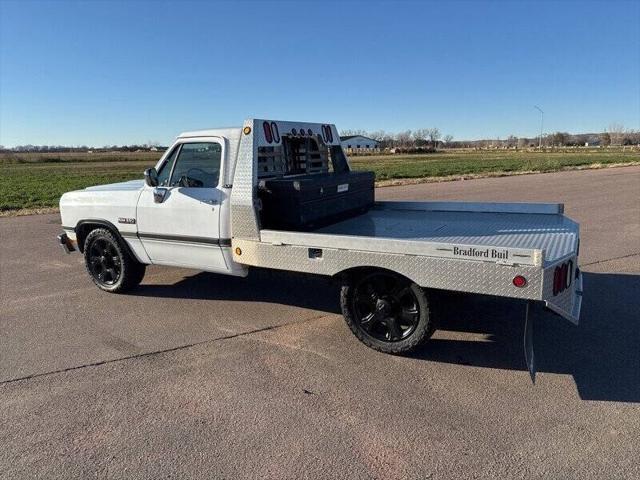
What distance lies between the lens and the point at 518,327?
5059mm

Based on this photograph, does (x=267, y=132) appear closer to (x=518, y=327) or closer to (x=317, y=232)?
(x=317, y=232)

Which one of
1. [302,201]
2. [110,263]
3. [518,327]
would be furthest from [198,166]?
[518,327]

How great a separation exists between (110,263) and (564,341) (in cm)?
514

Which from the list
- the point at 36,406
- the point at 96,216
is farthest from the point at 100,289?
the point at 36,406

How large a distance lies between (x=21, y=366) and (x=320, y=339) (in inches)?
101

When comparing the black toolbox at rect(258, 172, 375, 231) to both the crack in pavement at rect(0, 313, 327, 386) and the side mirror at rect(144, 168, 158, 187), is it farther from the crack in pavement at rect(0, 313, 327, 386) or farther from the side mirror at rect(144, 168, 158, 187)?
→ the side mirror at rect(144, 168, 158, 187)

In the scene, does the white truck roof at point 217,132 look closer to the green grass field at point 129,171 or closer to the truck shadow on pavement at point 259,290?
the truck shadow on pavement at point 259,290

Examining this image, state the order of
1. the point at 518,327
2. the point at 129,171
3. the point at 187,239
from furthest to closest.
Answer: the point at 129,171
the point at 187,239
the point at 518,327

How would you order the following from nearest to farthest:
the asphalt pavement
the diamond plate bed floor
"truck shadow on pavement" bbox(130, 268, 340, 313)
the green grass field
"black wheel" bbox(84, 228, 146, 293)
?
the asphalt pavement, the diamond plate bed floor, "truck shadow on pavement" bbox(130, 268, 340, 313), "black wheel" bbox(84, 228, 146, 293), the green grass field

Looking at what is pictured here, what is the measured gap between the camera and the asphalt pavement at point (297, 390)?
9.86ft

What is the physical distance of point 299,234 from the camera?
4.50 metres

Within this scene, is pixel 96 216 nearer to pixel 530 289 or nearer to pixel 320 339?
pixel 320 339

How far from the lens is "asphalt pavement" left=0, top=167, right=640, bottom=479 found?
301 cm

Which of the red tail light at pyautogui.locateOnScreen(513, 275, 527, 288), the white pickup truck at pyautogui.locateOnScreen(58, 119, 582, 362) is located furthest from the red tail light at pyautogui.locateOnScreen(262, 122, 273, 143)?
A: the red tail light at pyautogui.locateOnScreen(513, 275, 527, 288)
